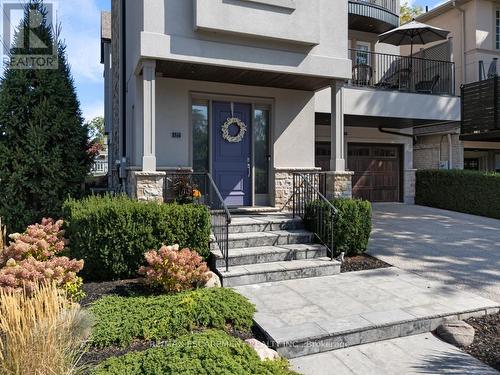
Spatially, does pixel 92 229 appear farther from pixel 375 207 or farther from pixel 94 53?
pixel 94 53

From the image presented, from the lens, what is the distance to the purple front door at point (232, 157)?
7.74 m

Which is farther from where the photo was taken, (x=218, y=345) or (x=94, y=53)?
(x=94, y=53)

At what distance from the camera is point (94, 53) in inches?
690

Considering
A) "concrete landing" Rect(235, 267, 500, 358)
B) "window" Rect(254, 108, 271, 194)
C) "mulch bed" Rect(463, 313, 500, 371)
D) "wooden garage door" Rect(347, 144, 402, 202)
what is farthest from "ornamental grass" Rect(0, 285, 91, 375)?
"wooden garage door" Rect(347, 144, 402, 202)

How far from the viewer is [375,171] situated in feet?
41.0

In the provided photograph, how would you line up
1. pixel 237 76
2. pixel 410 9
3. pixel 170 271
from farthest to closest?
pixel 410 9 < pixel 237 76 < pixel 170 271

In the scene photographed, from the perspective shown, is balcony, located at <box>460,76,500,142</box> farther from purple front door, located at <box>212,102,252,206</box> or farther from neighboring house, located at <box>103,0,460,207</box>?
purple front door, located at <box>212,102,252,206</box>

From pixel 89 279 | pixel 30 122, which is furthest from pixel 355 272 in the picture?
pixel 30 122

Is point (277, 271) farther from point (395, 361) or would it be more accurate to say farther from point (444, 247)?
point (444, 247)

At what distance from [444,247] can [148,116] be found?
5.62 meters

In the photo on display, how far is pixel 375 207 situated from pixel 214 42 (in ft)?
24.9

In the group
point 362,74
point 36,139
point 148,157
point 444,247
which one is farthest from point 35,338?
point 362,74

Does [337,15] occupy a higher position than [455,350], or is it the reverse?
[337,15]

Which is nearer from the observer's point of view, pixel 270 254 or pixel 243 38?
pixel 270 254
